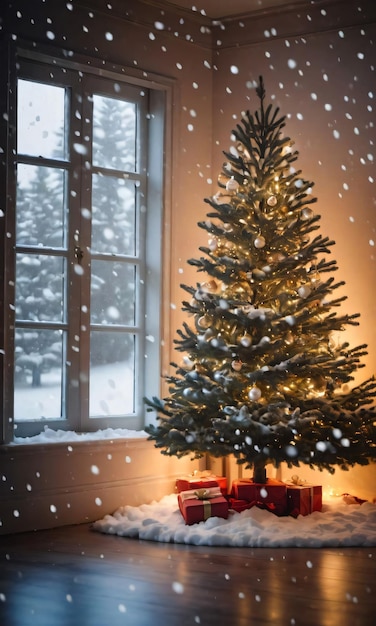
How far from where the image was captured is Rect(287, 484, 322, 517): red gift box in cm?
494

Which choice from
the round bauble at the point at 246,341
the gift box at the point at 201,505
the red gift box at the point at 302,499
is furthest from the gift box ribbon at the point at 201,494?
the round bauble at the point at 246,341

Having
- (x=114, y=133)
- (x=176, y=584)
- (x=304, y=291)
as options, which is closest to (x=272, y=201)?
(x=304, y=291)

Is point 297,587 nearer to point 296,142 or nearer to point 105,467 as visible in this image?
point 105,467

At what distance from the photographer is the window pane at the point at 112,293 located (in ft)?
18.1

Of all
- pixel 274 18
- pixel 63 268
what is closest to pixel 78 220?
pixel 63 268

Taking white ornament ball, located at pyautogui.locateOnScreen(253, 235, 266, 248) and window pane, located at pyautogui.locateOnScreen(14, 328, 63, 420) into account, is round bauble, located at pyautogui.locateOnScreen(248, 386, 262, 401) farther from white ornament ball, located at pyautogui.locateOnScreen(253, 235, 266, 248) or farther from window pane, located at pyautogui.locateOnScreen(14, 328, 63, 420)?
window pane, located at pyautogui.locateOnScreen(14, 328, 63, 420)

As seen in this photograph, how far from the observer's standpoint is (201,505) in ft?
15.7

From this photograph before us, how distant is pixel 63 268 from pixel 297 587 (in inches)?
96.8

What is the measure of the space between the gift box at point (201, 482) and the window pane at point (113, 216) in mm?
1381

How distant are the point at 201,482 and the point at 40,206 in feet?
5.81

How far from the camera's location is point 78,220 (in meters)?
5.41

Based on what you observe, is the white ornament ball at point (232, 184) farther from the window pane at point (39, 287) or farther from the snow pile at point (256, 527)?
the snow pile at point (256, 527)

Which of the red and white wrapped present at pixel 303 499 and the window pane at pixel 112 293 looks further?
the window pane at pixel 112 293

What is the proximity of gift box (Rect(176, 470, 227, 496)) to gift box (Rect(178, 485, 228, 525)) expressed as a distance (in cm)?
24
